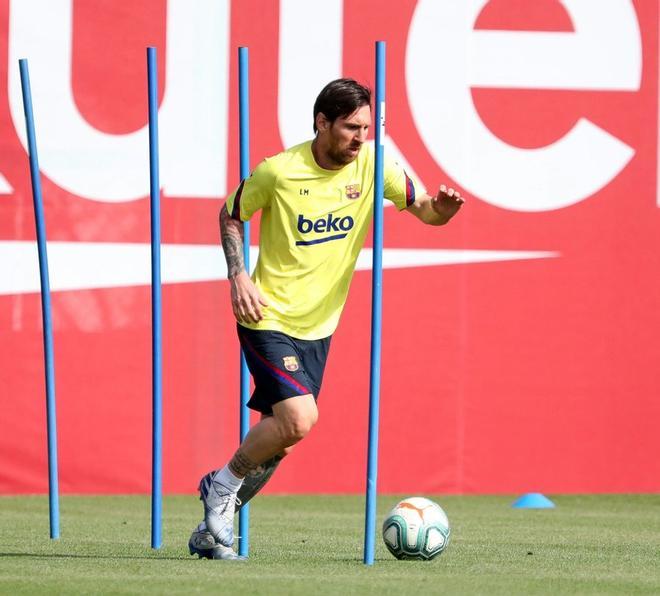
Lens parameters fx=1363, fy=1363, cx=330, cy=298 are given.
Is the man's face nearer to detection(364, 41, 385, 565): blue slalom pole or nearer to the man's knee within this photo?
detection(364, 41, 385, 565): blue slalom pole

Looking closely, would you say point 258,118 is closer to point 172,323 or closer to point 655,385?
point 172,323

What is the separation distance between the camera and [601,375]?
816 cm

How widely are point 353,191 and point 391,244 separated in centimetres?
363

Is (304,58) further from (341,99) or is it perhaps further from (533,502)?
(341,99)

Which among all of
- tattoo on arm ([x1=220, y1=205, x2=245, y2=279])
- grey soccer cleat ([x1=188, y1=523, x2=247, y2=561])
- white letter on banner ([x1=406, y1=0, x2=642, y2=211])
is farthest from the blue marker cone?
tattoo on arm ([x1=220, y1=205, x2=245, y2=279])

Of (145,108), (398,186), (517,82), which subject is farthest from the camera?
(517,82)

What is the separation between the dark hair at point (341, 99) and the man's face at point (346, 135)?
0.05 feet

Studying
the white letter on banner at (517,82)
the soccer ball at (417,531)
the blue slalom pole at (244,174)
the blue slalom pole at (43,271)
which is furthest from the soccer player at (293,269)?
the white letter on banner at (517,82)

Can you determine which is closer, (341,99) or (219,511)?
(341,99)

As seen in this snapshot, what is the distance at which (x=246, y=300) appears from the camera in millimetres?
4191

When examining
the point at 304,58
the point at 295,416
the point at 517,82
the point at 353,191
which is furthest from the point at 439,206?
the point at 517,82

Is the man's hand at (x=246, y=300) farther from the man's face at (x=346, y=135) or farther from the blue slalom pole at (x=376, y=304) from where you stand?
the man's face at (x=346, y=135)

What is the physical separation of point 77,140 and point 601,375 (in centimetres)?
338

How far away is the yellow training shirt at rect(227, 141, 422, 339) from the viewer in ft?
14.2
